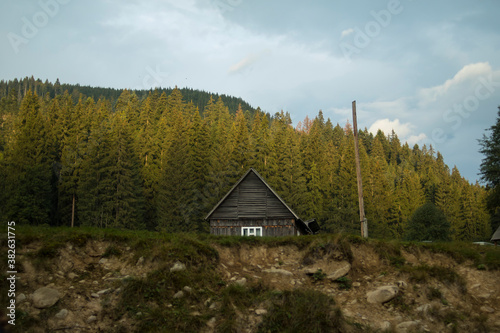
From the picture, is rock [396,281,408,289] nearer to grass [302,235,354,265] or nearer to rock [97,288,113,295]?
grass [302,235,354,265]

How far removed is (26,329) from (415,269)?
1465 centimetres

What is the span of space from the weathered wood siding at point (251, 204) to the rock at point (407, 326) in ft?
64.6

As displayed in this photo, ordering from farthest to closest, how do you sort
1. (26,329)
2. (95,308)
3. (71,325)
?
(95,308), (71,325), (26,329)

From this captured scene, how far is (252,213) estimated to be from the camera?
32.2m

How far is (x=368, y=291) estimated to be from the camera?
1403 centimetres

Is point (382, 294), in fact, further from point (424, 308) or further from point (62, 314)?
point (62, 314)

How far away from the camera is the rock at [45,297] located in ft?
34.9

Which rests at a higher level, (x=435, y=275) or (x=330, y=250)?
(x=330, y=250)

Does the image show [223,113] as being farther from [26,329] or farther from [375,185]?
[26,329]

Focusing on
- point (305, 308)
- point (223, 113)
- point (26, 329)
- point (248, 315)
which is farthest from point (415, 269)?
point (223, 113)

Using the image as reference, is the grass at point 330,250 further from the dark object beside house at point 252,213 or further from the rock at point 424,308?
the dark object beside house at point 252,213

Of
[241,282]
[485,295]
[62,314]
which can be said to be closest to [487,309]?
[485,295]

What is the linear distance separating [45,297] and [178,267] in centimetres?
453

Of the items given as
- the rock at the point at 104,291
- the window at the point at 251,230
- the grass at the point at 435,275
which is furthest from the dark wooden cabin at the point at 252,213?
the rock at the point at 104,291
